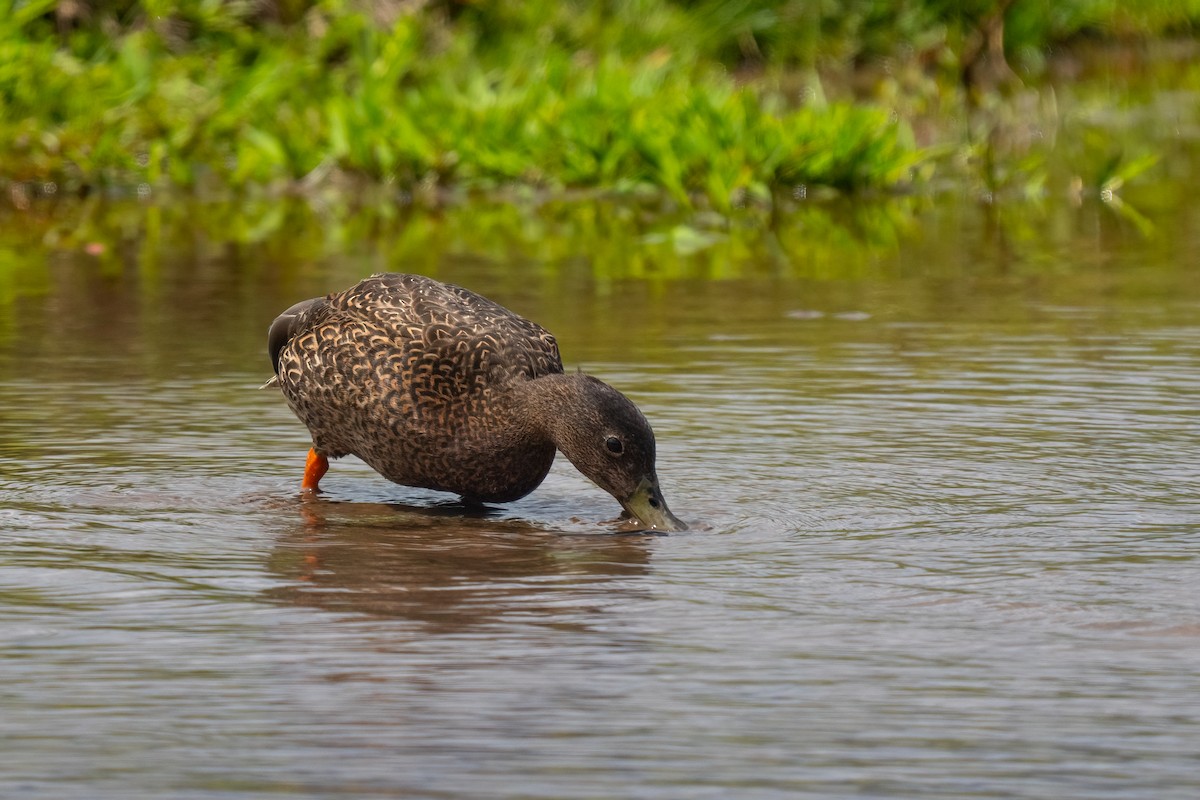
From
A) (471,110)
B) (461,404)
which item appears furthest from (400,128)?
(461,404)

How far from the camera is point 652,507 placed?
18.7 feet

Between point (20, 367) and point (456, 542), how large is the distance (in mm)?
3108

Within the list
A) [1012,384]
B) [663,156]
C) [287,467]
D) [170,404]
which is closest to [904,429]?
[1012,384]

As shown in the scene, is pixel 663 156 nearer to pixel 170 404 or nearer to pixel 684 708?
pixel 170 404

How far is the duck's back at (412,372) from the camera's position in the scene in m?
5.99

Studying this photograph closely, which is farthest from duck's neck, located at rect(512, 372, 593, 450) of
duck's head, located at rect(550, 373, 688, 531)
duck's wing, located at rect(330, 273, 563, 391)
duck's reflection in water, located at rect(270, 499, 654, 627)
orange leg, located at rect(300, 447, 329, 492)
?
orange leg, located at rect(300, 447, 329, 492)

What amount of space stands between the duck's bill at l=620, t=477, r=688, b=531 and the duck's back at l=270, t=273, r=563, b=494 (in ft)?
1.42

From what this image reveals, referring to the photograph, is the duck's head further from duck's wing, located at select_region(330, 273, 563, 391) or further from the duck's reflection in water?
duck's wing, located at select_region(330, 273, 563, 391)

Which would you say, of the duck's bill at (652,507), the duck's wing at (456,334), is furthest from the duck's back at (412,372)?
the duck's bill at (652,507)

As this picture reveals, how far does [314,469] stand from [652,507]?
1149 millimetres

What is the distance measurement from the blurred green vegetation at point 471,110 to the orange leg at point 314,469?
23.4 feet

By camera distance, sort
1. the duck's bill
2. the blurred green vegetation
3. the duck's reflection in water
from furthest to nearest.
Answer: the blurred green vegetation, the duck's bill, the duck's reflection in water

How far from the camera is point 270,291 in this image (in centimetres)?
1041

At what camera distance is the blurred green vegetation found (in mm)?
14242
